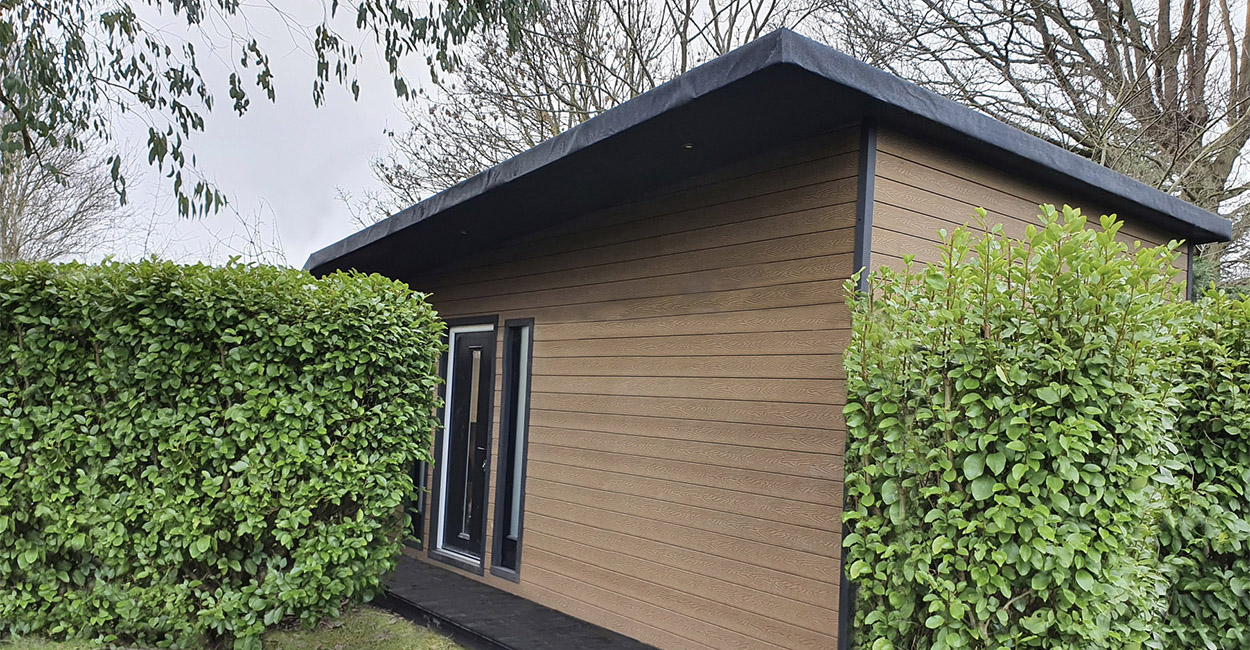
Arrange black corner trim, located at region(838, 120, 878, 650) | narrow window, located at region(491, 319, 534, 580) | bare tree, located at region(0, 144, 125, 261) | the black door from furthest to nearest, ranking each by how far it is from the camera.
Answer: bare tree, located at region(0, 144, 125, 261)
the black door
narrow window, located at region(491, 319, 534, 580)
black corner trim, located at region(838, 120, 878, 650)

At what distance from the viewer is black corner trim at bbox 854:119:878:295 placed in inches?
138

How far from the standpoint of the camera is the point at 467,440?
6.77 meters

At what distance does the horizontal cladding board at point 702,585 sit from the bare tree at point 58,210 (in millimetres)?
12463

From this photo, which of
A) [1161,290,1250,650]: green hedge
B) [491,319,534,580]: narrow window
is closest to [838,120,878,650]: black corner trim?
[1161,290,1250,650]: green hedge

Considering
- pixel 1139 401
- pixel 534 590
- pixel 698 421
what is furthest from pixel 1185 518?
pixel 534 590

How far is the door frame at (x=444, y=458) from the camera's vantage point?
628 centimetres

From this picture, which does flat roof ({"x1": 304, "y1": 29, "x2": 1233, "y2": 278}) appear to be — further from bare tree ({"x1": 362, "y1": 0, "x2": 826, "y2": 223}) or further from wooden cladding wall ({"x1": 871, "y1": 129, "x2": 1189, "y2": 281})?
bare tree ({"x1": 362, "y1": 0, "x2": 826, "y2": 223})

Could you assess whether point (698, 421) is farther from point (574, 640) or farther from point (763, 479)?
point (574, 640)

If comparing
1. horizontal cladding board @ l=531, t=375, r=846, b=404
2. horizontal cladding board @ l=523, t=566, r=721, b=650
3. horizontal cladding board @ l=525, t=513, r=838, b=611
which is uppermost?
horizontal cladding board @ l=531, t=375, r=846, b=404

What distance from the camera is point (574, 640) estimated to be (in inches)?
181

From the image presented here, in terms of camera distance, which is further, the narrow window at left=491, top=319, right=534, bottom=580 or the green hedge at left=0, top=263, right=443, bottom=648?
the narrow window at left=491, top=319, right=534, bottom=580

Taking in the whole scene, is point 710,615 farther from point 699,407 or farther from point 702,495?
point 699,407

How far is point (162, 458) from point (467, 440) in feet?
9.31

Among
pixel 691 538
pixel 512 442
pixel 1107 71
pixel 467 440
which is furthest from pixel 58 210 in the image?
pixel 1107 71
